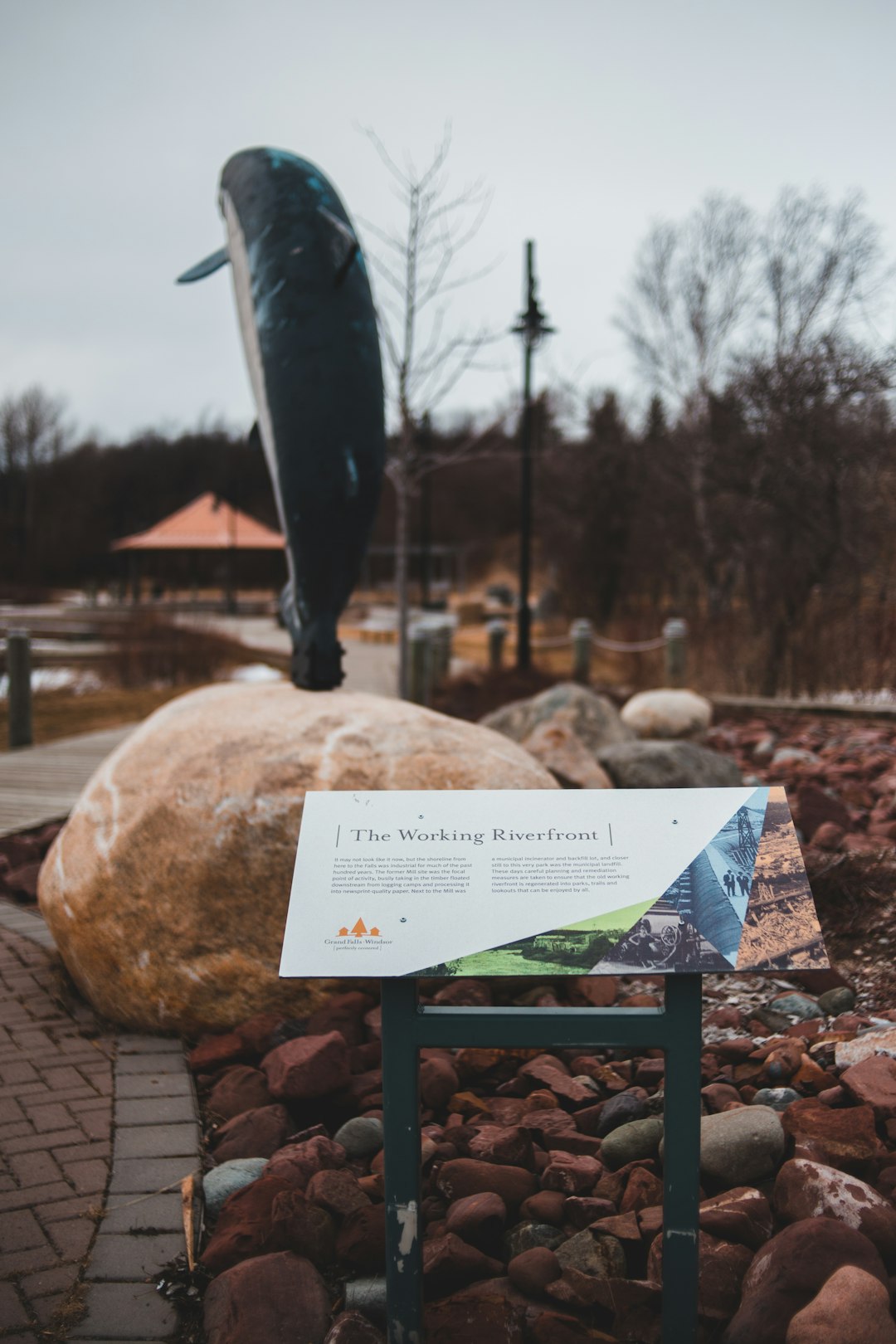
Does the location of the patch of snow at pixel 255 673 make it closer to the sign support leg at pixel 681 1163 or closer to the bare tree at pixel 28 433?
the sign support leg at pixel 681 1163

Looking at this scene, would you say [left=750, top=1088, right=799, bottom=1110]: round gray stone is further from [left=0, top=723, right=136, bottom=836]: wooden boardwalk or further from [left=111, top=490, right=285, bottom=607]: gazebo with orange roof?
[left=111, top=490, right=285, bottom=607]: gazebo with orange roof

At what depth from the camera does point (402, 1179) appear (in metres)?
1.80

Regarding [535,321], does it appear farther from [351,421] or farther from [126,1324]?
[126,1324]

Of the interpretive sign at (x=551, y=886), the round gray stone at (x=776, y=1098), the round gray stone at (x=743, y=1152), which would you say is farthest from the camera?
the round gray stone at (x=776, y=1098)

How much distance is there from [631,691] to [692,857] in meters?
8.54

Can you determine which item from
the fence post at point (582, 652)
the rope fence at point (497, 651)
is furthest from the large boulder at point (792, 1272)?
the fence post at point (582, 652)

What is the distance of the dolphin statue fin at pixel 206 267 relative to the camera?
14.7 ft

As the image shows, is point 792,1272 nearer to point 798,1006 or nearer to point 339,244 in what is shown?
point 798,1006

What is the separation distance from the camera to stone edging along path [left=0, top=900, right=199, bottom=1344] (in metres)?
1.93

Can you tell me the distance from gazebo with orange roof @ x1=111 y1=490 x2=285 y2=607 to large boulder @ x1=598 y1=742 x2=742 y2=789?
2461 cm

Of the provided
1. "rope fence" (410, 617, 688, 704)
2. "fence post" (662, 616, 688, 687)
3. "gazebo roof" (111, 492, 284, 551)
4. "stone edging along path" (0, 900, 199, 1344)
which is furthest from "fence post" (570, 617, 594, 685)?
"gazebo roof" (111, 492, 284, 551)

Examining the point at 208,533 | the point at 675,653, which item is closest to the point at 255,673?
the point at 675,653

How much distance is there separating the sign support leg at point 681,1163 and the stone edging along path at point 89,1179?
2.99 feet

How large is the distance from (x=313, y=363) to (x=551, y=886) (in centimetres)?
269
